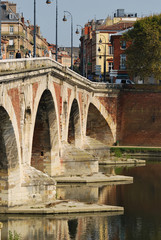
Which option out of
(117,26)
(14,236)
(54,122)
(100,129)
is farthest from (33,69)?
(117,26)

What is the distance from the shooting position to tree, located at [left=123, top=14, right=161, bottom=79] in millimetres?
75562

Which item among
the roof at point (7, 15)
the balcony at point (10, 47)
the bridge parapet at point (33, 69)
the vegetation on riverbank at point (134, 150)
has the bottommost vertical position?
the vegetation on riverbank at point (134, 150)

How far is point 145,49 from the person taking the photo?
75938 millimetres

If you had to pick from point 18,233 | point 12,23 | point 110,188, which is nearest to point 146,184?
point 110,188

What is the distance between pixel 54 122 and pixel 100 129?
27.5 m

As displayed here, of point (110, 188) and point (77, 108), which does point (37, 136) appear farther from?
point (77, 108)

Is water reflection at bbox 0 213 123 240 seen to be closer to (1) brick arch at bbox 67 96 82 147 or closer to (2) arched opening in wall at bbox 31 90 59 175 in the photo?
(2) arched opening in wall at bbox 31 90 59 175

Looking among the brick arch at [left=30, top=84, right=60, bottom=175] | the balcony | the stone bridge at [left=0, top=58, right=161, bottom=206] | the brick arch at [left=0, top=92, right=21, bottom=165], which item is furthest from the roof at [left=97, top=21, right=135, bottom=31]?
the brick arch at [left=0, top=92, right=21, bottom=165]

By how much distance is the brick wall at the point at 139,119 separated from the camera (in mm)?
76125

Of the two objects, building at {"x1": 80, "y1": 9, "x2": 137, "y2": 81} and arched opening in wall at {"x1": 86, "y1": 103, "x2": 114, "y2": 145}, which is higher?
building at {"x1": 80, "y1": 9, "x2": 137, "y2": 81}

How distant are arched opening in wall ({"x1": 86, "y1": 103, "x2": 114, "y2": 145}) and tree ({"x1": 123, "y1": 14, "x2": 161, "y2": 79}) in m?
6.88

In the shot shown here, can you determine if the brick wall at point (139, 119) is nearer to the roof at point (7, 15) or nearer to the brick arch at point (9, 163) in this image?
the roof at point (7, 15)

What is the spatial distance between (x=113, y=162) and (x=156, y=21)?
20.8 meters

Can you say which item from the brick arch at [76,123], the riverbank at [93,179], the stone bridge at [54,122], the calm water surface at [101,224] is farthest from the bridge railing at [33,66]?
the riverbank at [93,179]
